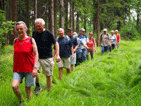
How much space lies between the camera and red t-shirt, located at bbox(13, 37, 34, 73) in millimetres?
3213

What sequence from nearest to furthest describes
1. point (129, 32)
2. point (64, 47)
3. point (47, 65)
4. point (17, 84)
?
1. point (17, 84)
2. point (47, 65)
3. point (64, 47)
4. point (129, 32)

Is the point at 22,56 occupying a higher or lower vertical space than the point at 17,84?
higher

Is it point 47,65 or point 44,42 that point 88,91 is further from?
point 44,42

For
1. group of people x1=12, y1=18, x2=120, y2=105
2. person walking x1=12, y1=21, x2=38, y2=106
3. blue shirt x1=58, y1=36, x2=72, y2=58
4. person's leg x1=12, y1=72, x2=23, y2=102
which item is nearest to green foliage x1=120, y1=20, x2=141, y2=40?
group of people x1=12, y1=18, x2=120, y2=105

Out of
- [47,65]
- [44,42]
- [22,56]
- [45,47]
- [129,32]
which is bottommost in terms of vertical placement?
[47,65]

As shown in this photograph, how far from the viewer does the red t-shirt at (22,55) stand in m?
3.21

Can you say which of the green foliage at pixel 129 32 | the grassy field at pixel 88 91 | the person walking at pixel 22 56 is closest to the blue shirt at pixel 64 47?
the grassy field at pixel 88 91

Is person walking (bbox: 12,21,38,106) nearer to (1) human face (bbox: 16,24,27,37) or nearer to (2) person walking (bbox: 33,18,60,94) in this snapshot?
(1) human face (bbox: 16,24,27,37)

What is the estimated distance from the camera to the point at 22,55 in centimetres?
321

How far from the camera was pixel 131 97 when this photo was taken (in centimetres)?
344

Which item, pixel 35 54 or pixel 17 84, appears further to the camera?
pixel 35 54

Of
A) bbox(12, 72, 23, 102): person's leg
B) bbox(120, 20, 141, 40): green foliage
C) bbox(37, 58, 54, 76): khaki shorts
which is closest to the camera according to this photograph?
bbox(12, 72, 23, 102): person's leg

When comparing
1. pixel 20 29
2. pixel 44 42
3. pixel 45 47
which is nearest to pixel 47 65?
pixel 45 47

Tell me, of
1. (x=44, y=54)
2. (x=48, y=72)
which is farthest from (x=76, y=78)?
(x=44, y=54)
